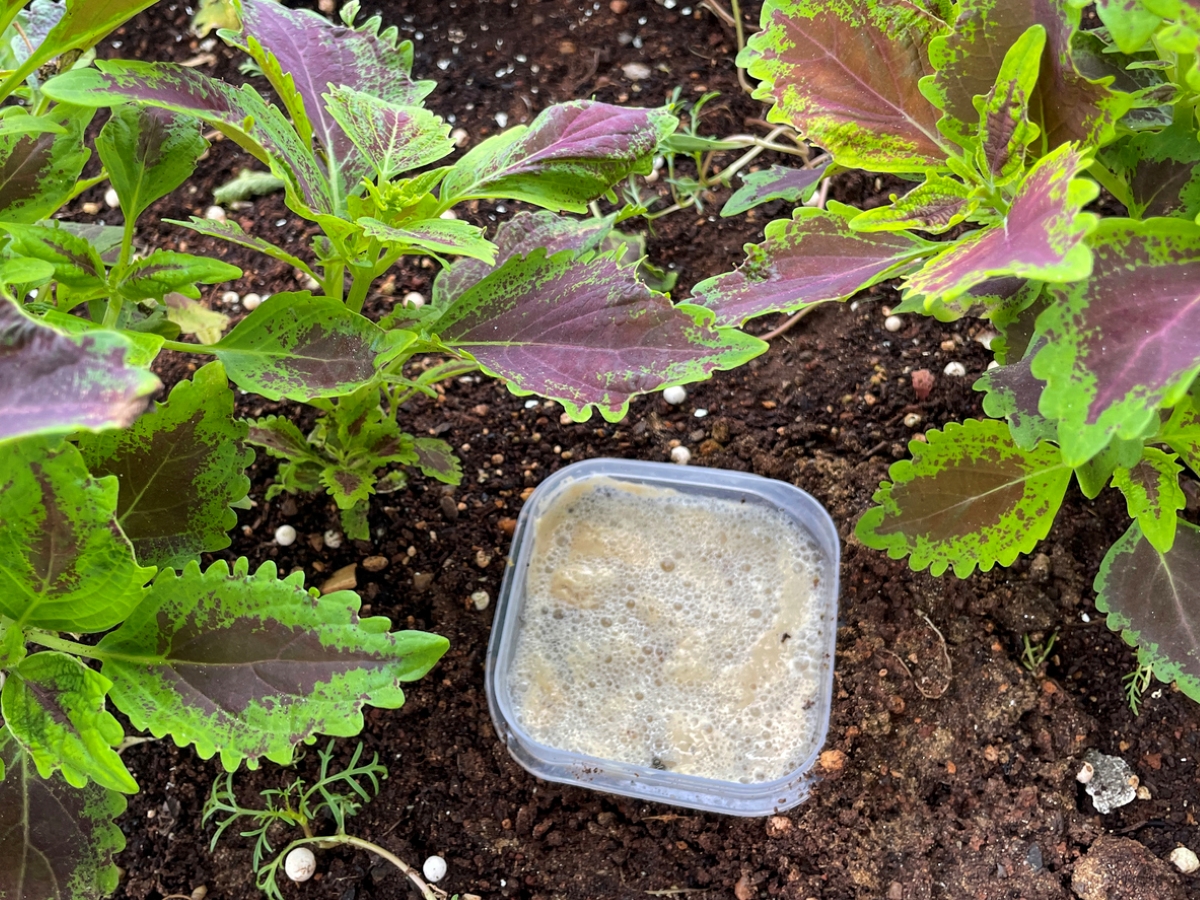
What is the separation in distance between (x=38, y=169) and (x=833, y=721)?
1154 mm

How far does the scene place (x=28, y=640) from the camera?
888 millimetres

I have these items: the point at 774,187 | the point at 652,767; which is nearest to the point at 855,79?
the point at 774,187

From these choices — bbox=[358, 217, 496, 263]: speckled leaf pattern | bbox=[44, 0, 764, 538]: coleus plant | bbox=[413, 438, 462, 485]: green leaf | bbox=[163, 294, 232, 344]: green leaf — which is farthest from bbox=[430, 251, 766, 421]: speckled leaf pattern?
bbox=[163, 294, 232, 344]: green leaf

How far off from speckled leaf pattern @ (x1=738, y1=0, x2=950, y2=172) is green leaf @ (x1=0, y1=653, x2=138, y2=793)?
799 millimetres

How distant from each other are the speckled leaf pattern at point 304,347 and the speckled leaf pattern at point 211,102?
0.34 ft

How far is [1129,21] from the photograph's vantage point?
0.65 metres

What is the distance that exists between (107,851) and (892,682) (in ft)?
3.21

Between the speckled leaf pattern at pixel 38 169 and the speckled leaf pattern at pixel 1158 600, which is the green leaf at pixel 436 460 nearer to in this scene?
the speckled leaf pattern at pixel 38 169

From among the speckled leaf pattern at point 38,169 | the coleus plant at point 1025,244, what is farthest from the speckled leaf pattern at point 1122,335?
the speckled leaf pattern at point 38,169

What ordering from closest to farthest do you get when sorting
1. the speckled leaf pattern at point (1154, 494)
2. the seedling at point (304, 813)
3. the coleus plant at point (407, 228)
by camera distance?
the coleus plant at point (407, 228), the speckled leaf pattern at point (1154, 494), the seedling at point (304, 813)

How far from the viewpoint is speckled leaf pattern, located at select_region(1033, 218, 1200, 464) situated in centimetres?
68

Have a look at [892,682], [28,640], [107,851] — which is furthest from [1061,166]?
[107,851]

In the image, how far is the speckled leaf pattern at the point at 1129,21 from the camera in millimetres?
653

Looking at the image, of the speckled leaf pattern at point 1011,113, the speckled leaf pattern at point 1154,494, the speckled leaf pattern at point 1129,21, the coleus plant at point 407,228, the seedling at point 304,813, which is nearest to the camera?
the speckled leaf pattern at point 1129,21
